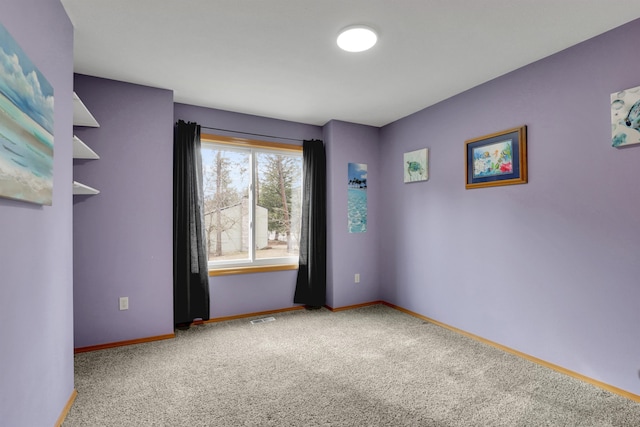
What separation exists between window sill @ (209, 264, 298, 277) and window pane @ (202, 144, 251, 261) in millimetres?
177

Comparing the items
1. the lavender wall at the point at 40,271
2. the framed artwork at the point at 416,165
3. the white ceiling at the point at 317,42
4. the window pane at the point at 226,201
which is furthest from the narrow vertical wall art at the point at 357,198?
the lavender wall at the point at 40,271

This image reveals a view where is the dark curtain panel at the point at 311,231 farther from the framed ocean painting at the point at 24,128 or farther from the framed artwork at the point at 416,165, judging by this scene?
the framed ocean painting at the point at 24,128

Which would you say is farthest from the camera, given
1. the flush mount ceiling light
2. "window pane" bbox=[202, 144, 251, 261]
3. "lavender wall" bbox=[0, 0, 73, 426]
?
"window pane" bbox=[202, 144, 251, 261]

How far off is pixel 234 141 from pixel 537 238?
10.4 feet

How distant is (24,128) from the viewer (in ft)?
4.45

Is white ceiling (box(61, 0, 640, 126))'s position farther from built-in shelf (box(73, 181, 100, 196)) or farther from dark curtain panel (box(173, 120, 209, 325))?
built-in shelf (box(73, 181, 100, 196))

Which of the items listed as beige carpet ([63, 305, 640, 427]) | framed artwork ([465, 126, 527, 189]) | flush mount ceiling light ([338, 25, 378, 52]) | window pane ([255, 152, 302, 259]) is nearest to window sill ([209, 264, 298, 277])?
window pane ([255, 152, 302, 259])

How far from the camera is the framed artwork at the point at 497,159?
2.69 m

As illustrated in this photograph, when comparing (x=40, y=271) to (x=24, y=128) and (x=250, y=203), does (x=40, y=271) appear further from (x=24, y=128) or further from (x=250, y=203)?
(x=250, y=203)

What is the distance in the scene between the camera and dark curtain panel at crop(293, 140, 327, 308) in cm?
410

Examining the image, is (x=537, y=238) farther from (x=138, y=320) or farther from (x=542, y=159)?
(x=138, y=320)

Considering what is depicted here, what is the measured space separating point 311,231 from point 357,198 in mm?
763

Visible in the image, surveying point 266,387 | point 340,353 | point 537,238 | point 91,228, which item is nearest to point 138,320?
point 91,228

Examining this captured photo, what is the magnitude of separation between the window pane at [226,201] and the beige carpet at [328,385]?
1.05 meters
